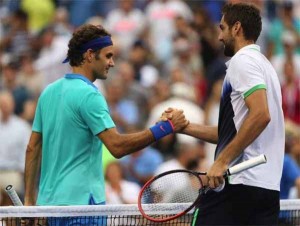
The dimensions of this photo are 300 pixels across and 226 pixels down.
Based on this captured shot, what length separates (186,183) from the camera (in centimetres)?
823

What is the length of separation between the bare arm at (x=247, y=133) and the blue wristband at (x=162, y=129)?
918 millimetres

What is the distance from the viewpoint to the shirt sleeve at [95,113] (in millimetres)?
8125

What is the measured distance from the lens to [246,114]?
298 inches

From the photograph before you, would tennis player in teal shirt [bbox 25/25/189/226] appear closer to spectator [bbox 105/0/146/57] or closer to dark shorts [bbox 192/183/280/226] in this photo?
dark shorts [bbox 192/183/280/226]

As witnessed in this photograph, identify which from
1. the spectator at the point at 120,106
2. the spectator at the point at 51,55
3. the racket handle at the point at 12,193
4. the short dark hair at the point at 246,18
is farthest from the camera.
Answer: the spectator at the point at 51,55

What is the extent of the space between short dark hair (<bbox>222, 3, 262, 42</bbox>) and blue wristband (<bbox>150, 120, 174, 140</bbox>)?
962 mm

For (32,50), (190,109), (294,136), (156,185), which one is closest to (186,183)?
(156,185)

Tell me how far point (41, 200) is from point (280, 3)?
36.4ft

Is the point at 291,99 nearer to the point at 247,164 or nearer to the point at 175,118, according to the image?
the point at 175,118

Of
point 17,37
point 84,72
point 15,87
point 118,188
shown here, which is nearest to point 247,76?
point 84,72

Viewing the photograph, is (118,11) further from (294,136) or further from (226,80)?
(226,80)

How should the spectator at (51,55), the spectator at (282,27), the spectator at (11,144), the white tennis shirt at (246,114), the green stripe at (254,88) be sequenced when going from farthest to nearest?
the spectator at (282,27), the spectator at (51,55), the spectator at (11,144), the white tennis shirt at (246,114), the green stripe at (254,88)

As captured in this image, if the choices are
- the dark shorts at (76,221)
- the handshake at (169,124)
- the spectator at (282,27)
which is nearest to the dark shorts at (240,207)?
the handshake at (169,124)

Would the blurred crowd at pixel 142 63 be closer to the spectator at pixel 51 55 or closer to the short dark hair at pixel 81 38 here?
the spectator at pixel 51 55
